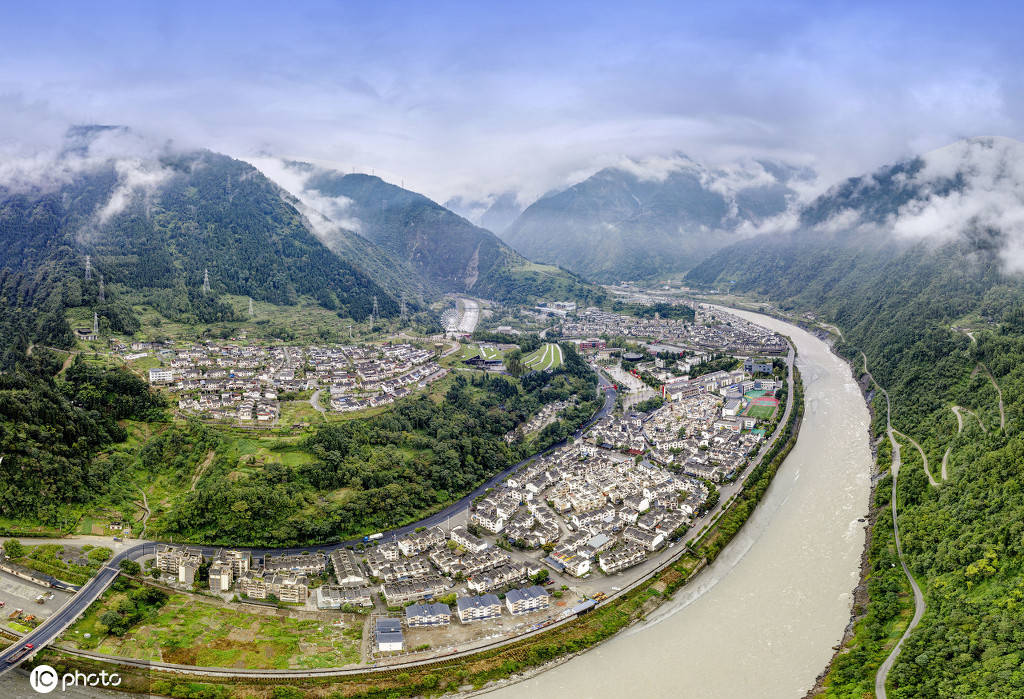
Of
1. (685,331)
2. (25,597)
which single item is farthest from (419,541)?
(685,331)

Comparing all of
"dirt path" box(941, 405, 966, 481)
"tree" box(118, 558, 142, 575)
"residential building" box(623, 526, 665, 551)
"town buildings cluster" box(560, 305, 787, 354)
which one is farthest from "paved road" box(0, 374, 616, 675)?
"town buildings cluster" box(560, 305, 787, 354)

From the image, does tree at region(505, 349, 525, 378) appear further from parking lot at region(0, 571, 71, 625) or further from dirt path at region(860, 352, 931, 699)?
parking lot at region(0, 571, 71, 625)

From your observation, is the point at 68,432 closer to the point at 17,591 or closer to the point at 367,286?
the point at 17,591

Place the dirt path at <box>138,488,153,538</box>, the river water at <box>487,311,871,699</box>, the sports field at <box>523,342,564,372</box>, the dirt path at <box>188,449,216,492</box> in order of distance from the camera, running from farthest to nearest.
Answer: the sports field at <box>523,342,564,372</box> < the dirt path at <box>188,449,216,492</box> < the dirt path at <box>138,488,153,538</box> < the river water at <box>487,311,871,699</box>

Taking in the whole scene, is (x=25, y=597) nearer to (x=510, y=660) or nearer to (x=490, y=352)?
(x=510, y=660)

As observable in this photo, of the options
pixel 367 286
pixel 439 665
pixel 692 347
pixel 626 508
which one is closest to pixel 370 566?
pixel 439 665

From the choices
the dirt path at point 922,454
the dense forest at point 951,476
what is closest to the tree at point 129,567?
the dense forest at point 951,476
